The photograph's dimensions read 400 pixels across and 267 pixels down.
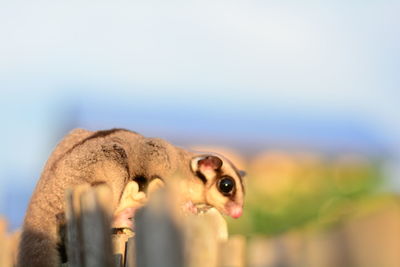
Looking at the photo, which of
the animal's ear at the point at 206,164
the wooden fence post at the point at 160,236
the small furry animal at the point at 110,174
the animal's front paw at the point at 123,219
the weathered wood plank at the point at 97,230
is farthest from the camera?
the animal's ear at the point at 206,164

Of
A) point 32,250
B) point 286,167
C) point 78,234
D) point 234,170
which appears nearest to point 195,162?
point 234,170

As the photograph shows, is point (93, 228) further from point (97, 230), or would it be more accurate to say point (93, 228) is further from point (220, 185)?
point (220, 185)

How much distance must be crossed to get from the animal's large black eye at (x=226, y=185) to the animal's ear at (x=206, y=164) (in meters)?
0.11

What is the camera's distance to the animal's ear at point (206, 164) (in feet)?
16.4

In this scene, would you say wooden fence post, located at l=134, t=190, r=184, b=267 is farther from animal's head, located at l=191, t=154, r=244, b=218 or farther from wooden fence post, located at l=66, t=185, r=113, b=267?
animal's head, located at l=191, t=154, r=244, b=218

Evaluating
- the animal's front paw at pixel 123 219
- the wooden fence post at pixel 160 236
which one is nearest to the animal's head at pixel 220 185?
the animal's front paw at pixel 123 219

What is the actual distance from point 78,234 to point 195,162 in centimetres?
255

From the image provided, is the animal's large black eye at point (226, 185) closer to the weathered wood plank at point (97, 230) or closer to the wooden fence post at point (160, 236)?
the weathered wood plank at point (97, 230)

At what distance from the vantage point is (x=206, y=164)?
5.01m

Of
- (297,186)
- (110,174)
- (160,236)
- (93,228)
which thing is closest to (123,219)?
(110,174)

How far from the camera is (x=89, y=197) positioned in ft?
7.79

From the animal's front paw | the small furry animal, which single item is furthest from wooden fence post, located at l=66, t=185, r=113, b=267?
the animal's front paw

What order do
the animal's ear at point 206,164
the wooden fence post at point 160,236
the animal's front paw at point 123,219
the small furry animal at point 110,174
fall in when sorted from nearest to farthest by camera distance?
the wooden fence post at point 160,236
the small furry animal at point 110,174
the animal's front paw at point 123,219
the animal's ear at point 206,164

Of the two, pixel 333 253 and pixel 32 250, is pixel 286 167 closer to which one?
pixel 32 250
